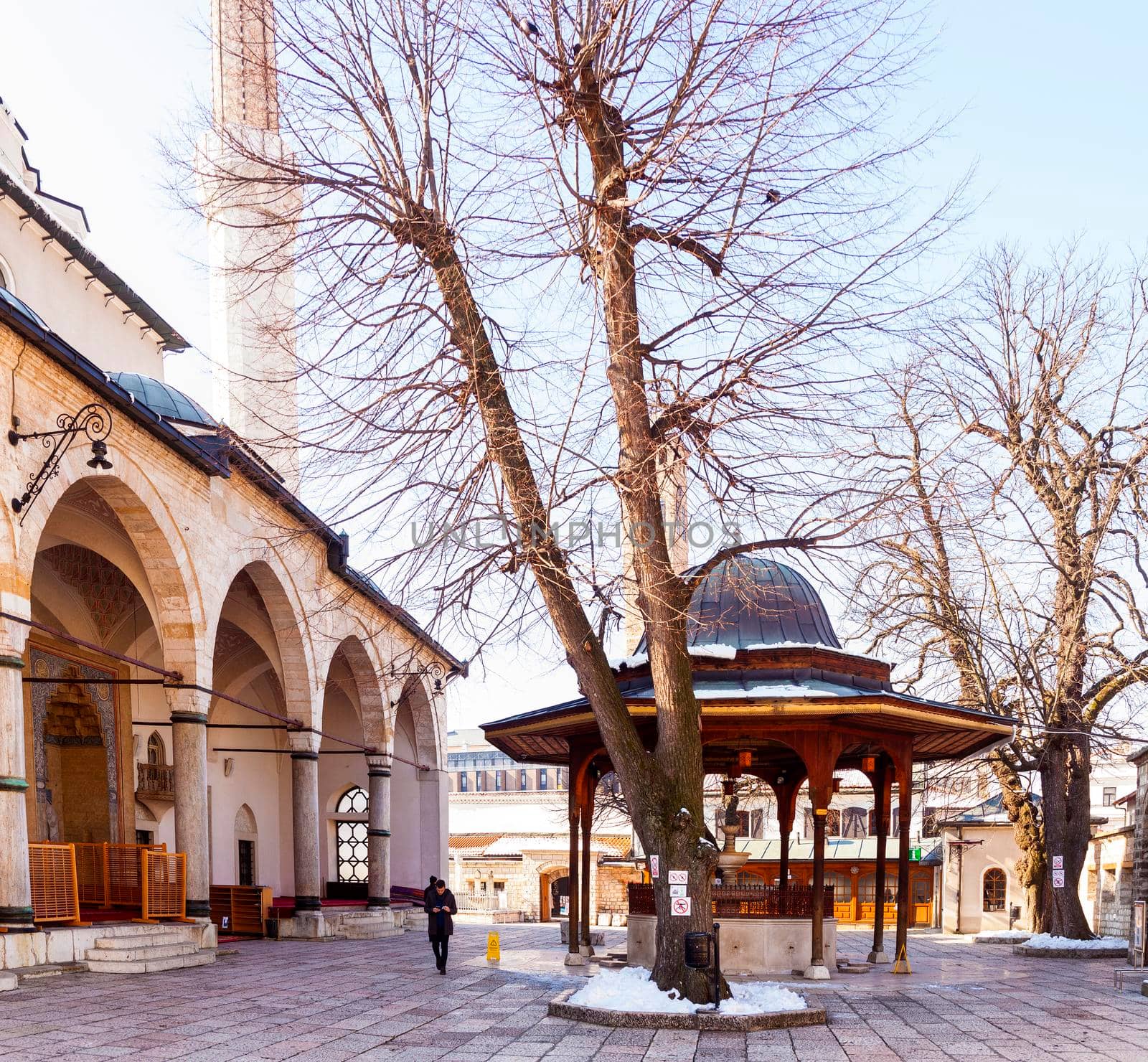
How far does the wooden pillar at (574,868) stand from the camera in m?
16.1

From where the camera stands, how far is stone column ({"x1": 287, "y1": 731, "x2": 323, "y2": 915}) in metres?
21.9

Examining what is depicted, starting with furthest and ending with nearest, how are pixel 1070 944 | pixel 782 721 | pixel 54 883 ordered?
pixel 1070 944 → pixel 782 721 → pixel 54 883

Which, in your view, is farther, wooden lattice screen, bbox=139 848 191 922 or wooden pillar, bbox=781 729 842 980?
wooden lattice screen, bbox=139 848 191 922

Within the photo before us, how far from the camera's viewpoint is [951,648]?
21.8 m

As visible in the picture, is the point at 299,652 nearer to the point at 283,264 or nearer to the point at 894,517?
the point at 283,264

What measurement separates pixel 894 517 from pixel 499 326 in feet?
12.2

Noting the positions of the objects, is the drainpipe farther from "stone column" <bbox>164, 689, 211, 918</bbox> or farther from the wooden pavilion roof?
"stone column" <bbox>164, 689, 211, 918</bbox>

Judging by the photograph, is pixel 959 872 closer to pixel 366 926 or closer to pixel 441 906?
pixel 366 926

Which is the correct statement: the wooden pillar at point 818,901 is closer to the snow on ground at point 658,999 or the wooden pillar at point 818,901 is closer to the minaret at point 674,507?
the snow on ground at point 658,999

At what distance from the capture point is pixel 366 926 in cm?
2397

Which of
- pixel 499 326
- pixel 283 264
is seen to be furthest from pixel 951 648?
pixel 283 264

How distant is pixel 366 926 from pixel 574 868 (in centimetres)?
846

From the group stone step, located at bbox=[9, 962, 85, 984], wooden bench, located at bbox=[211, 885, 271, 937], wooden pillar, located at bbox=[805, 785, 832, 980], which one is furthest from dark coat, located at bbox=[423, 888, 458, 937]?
wooden bench, located at bbox=[211, 885, 271, 937]

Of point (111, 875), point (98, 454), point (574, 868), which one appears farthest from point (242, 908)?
point (98, 454)
